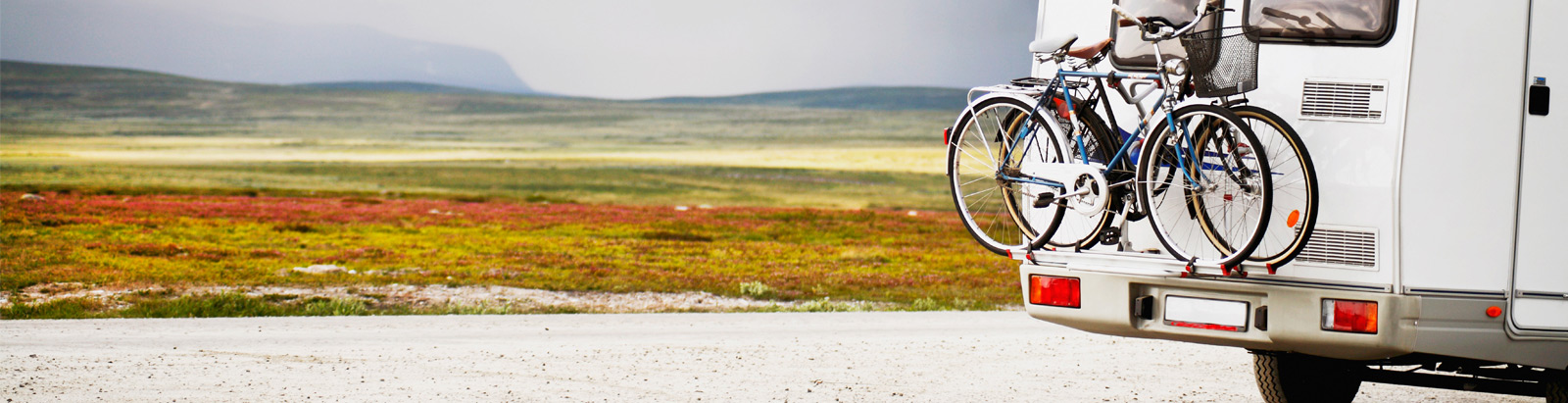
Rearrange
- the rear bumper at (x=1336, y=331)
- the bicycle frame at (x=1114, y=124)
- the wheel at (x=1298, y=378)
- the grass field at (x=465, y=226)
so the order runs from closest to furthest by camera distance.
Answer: the rear bumper at (x=1336, y=331) → the bicycle frame at (x=1114, y=124) → the wheel at (x=1298, y=378) → the grass field at (x=465, y=226)

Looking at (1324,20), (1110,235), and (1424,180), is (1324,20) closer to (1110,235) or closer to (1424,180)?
(1424,180)

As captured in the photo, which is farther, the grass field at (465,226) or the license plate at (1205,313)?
the grass field at (465,226)


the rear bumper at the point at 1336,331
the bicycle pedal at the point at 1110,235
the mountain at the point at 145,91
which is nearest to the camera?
the rear bumper at the point at 1336,331

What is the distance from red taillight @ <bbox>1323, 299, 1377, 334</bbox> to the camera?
4.83 m

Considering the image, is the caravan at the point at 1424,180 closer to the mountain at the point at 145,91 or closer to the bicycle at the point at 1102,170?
the bicycle at the point at 1102,170

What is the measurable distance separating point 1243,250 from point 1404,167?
0.68m

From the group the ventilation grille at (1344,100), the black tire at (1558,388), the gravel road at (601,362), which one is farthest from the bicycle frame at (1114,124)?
the gravel road at (601,362)

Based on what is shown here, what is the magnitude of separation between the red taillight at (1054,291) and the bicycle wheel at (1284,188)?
93 centimetres

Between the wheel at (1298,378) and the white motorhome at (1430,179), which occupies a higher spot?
the white motorhome at (1430,179)

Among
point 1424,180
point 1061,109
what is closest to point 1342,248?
point 1424,180

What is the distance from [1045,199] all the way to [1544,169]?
1.91m

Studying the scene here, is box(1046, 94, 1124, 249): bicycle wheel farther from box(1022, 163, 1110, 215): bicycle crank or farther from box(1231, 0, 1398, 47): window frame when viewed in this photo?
box(1231, 0, 1398, 47): window frame

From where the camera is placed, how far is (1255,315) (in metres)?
5.09

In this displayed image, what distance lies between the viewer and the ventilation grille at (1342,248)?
4816mm
